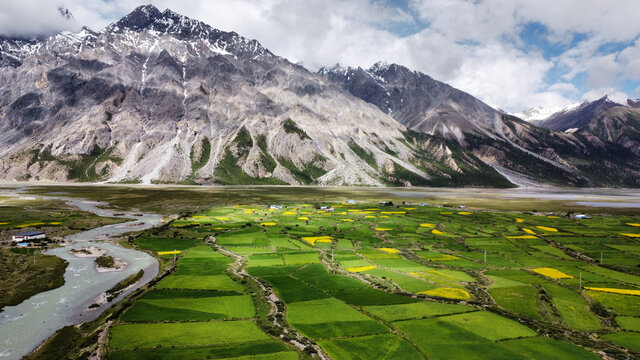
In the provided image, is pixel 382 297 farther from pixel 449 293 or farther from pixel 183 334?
pixel 183 334

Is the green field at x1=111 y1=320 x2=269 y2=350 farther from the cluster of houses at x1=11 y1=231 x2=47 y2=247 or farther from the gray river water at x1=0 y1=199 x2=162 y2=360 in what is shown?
the cluster of houses at x1=11 y1=231 x2=47 y2=247

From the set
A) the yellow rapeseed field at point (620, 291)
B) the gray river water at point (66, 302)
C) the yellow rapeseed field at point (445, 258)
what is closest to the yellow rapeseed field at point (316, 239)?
the yellow rapeseed field at point (445, 258)

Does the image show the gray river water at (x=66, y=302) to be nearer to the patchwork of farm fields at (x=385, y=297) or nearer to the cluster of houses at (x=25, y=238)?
the patchwork of farm fields at (x=385, y=297)

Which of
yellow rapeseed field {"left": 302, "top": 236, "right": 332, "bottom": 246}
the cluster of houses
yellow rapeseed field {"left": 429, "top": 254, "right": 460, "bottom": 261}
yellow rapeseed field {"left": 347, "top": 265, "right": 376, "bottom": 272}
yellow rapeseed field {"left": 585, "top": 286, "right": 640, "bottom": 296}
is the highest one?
yellow rapeseed field {"left": 585, "top": 286, "right": 640, "bottom": 296}

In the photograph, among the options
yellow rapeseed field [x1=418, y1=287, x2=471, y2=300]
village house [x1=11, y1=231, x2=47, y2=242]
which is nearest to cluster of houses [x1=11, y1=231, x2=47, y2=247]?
village house [x1=11, y1=231, x2=47, y2=242]

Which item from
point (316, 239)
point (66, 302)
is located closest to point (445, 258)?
point (316, 239)

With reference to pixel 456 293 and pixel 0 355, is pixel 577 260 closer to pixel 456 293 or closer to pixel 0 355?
pixel 456 293
